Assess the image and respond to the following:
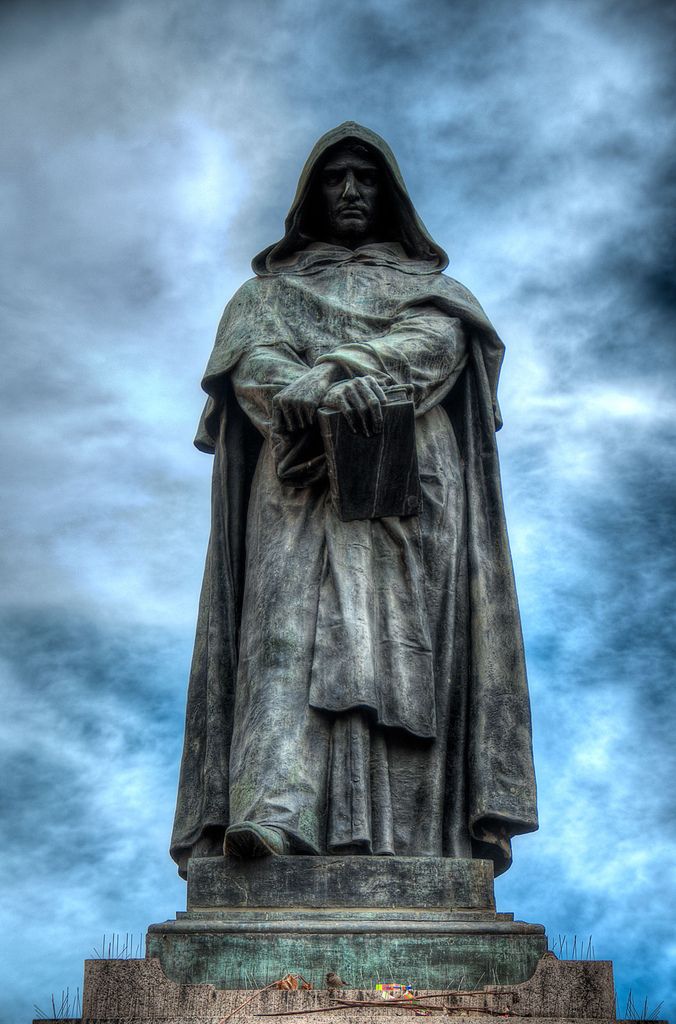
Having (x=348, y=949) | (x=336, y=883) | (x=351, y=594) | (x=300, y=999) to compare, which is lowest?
(x=300, y=999)

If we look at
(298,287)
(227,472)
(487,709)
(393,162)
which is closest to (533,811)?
(487,709)

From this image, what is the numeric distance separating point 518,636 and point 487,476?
1249 millimetres

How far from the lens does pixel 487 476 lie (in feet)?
40.8

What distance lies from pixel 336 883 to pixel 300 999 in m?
1.53

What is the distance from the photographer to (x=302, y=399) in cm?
1153

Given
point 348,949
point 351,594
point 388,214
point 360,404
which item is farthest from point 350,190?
point 348,949

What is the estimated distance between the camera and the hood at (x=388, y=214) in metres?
13.2

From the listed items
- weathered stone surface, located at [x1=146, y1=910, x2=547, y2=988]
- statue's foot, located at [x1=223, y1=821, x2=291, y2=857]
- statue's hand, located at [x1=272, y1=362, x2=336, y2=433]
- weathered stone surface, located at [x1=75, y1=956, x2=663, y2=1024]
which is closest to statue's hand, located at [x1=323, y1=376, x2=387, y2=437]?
statue's hand, located at [x1=272, y1=362, x2=336, y2=433]

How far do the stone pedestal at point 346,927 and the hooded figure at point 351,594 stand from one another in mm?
293

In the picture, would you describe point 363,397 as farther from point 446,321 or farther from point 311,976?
point 311,976

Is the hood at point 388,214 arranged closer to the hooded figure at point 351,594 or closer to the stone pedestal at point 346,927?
the hooded figure at point 351,594

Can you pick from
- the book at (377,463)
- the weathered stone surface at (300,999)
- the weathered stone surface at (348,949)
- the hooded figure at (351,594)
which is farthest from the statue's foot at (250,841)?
the book at (377,463)

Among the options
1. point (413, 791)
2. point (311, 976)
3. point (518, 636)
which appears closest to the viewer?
point (311, 976)

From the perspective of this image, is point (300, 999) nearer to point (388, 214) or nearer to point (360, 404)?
point (360, 404)
